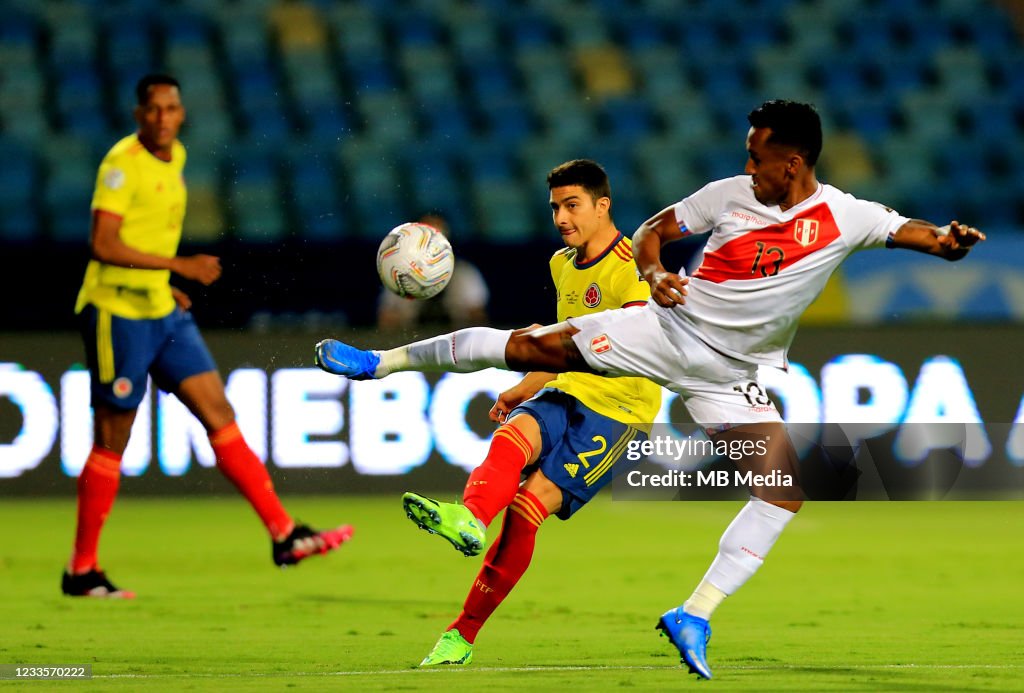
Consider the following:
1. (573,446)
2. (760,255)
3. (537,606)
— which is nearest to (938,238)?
(760,255)

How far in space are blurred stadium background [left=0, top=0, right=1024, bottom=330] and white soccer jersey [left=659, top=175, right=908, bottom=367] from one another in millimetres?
6429

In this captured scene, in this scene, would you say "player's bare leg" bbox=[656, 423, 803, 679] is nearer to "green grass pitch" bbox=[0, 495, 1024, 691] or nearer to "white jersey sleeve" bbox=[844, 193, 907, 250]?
"green grass pitch" bbox=[0, 495, 1024, 691]

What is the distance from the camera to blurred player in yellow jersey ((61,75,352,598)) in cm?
724

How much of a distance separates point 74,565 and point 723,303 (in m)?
3.42

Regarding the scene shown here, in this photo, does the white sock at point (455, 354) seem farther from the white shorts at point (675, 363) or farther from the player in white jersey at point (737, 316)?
the white shorts at point (675, 363)

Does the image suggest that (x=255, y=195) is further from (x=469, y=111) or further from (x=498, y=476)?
(x=498, y=476)

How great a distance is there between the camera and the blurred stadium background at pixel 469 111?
1314 cm

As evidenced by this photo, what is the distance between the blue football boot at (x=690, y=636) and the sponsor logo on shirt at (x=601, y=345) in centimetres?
88

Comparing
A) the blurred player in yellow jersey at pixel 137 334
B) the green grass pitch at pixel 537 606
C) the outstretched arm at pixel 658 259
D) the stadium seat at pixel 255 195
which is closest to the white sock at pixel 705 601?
the green grass pitch at pixel 537 606

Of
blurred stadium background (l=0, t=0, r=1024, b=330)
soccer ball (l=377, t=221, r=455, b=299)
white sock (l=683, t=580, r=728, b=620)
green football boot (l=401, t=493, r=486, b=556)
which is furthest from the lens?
blurred stadium background (l=0, t=0, r=1024, b=330)

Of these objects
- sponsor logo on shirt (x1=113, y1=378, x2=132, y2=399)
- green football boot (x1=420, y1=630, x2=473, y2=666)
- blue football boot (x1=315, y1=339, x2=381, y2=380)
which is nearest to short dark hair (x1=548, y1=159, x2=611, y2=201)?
blue football boot (x1=315, y1=339, x2=381, y2=380)

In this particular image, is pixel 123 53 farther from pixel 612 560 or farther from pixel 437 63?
pixel 612 560

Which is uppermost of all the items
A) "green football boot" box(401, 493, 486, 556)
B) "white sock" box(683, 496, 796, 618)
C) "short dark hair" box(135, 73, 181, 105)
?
"short dark hair" box(135, 73, 181, 105)

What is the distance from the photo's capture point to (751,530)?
5.23 meters
